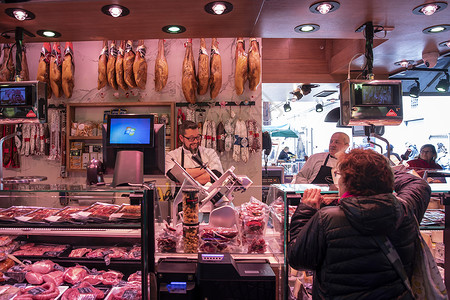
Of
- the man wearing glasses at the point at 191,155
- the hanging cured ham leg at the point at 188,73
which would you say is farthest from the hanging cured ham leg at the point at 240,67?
the man wearing glasses at the point at 191,155

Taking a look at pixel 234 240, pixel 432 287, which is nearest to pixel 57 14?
pixel 234 240

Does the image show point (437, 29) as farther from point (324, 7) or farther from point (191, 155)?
point (191, 155)

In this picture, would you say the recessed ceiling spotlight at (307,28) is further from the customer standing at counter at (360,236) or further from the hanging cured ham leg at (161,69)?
the hanging cured ham leg at (161,69)

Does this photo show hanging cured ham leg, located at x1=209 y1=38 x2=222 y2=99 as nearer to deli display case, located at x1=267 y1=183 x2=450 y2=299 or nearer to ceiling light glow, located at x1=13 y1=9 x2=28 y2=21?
ceiling light glow, located at x1=13 y1=9 x2=28 y2=21

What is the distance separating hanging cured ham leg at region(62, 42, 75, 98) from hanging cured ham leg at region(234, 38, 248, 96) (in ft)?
8.84

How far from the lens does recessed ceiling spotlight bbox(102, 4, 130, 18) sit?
2877 mm

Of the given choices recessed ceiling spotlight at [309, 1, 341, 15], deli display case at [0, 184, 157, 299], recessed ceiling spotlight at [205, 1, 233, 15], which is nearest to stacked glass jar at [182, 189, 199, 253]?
deli display case at [0, 184, 157, 299]

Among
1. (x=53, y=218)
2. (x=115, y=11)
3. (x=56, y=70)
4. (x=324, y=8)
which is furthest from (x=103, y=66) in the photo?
(x=324, y=8)

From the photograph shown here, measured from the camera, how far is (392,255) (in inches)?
64.6

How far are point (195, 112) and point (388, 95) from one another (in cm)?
322

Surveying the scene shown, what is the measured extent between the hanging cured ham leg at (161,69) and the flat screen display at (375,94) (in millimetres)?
3143

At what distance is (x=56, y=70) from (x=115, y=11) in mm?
3173

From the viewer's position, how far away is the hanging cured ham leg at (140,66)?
532 centimetres

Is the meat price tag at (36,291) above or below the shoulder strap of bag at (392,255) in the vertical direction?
below
